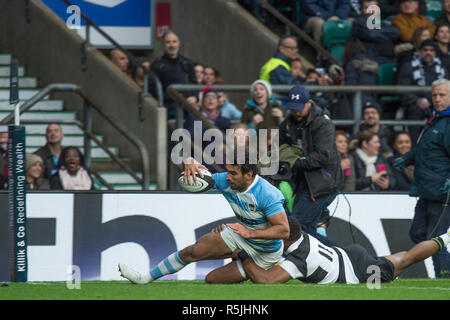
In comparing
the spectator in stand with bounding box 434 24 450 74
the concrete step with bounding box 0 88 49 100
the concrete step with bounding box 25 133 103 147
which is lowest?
the concrete step with bounding box 25 133 103 147

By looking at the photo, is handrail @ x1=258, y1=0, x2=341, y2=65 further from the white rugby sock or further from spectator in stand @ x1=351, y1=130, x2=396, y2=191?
the white rugby sock

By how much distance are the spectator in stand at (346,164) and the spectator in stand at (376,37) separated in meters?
3.03

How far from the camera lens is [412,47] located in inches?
651

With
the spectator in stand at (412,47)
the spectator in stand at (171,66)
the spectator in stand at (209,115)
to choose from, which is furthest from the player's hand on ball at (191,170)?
the spectator in stand at (412,47)

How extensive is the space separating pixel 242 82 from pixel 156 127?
10.4ft

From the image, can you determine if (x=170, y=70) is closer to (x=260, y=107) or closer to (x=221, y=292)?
(x=260, y=107)

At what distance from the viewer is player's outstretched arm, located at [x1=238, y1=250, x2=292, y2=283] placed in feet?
32.6

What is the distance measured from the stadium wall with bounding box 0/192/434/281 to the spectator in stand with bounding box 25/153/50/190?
1.78 ft

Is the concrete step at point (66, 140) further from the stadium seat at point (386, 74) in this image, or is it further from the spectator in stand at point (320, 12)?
the stadium seat at point (386, 74)

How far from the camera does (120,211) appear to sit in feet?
42.0

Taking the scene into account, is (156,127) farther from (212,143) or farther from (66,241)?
(66,241)

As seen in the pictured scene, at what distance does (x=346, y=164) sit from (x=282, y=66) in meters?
2.12

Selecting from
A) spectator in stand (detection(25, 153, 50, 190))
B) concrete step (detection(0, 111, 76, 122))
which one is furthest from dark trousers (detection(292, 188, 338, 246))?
concrete step (detection(0, 111, 76, 122))

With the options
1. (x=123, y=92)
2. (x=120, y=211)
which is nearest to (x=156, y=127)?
(x=123, y=92)
